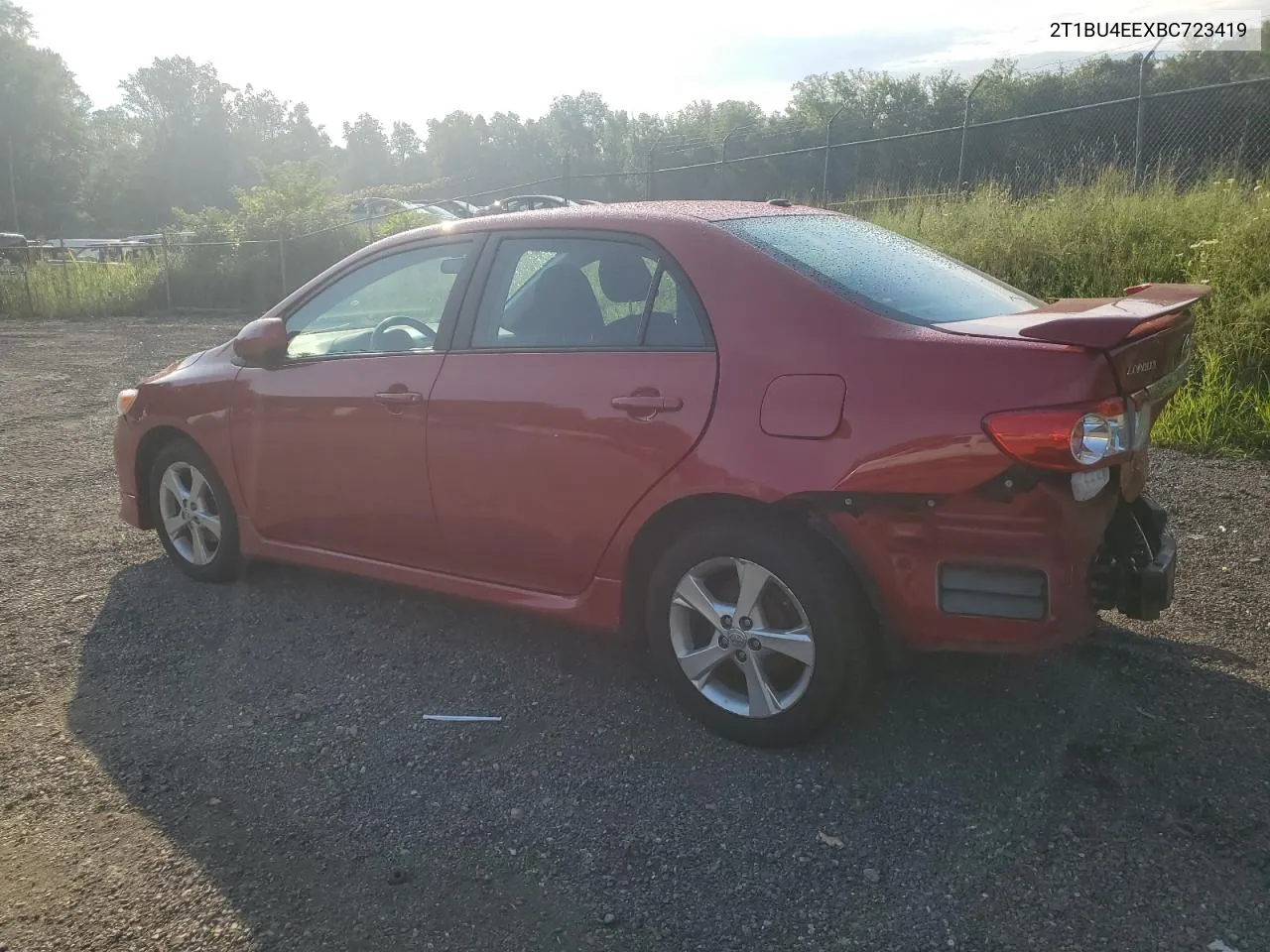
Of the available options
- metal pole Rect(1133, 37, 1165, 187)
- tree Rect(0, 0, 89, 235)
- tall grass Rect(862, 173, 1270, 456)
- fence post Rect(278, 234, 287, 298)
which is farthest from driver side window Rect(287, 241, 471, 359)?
tree Rect(0, 0, 89, 235)

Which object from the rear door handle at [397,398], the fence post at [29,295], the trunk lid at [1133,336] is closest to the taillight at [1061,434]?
the trunk lid at [1133,336]

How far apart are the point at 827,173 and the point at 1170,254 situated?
7063mm

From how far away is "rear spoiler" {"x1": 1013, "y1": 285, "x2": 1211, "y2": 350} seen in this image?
109 inches

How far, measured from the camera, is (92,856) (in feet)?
9.53

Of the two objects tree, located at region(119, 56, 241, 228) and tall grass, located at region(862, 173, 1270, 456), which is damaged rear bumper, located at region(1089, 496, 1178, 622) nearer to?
tall grass, located at region(862, 173, 1270, 456)

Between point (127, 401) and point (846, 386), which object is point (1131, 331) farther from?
point (127, 401)

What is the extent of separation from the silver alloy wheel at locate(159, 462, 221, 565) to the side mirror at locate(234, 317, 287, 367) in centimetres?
71

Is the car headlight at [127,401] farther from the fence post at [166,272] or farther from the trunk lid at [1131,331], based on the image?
the fence post at [166,272]

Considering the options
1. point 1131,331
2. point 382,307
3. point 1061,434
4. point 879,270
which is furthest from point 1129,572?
point 382,307

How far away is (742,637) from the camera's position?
10.8ft

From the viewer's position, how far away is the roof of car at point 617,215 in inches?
146

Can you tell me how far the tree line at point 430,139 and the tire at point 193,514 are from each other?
36.2ft

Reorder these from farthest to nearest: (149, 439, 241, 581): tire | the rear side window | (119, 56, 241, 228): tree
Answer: (119, 56, 241, 228): tree → (149, 439, 241, 581): tire → the rear side window

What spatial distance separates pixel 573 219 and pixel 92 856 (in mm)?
2479
